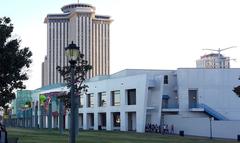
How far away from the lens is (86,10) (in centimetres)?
17850

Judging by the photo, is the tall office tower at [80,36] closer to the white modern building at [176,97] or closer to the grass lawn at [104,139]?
the white modern building at [176,97]

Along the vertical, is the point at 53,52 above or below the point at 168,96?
above

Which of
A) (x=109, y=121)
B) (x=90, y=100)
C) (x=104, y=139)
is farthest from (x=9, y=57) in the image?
(x=90, y=100)

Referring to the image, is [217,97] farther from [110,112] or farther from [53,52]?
[53,52]

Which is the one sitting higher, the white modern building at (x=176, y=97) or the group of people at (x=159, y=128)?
the white modern building at (x=176, y=97)

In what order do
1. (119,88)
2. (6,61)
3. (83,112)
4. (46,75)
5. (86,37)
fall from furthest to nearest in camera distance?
(46,75) → (86,37) → (83,112) → (119,88) → (6,61)

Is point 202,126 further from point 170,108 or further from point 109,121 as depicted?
point 109,121

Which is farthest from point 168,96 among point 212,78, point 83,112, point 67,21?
point 67,21

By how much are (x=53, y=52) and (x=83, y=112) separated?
257ft

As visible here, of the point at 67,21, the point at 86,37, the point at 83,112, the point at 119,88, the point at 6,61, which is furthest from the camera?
the point at 67,21

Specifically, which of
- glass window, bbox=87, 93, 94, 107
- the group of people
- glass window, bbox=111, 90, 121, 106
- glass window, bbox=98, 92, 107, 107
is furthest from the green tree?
glass window, bbox=87, 93, 94, 107

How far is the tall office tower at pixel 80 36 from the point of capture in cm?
17350

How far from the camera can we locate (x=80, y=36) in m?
177

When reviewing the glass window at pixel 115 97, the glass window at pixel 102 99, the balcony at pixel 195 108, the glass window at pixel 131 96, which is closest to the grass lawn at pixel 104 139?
the balcony at pixel 195 108
